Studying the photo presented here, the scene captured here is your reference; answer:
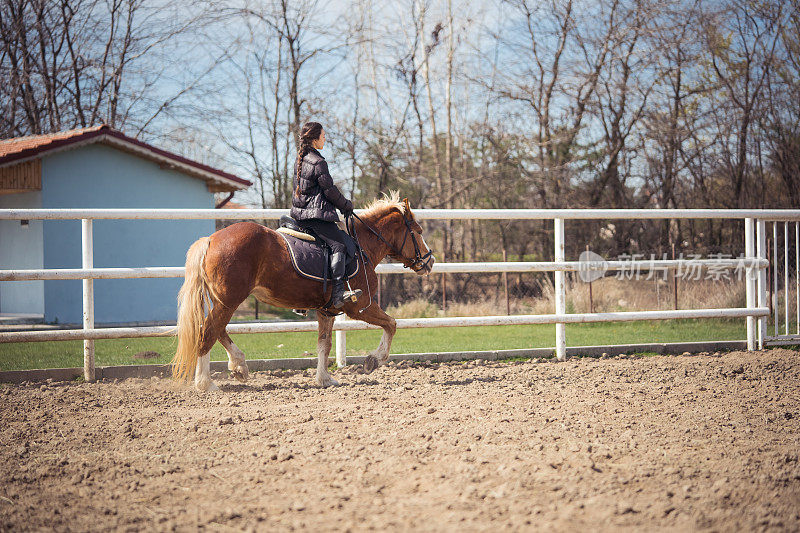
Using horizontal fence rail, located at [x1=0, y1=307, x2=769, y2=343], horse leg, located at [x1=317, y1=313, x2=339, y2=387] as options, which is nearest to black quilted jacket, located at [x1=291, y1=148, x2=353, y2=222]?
horse leg, located at [x1=317, y1=313, x2=339, y2=387]

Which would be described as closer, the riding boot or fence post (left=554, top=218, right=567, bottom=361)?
the riding boot

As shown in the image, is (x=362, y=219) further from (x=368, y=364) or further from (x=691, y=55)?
(x=691, y=55)

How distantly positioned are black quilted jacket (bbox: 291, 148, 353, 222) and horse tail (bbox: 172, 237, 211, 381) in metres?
0.84

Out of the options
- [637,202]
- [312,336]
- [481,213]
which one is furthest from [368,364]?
[637,202]

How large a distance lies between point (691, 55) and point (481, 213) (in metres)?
16.7

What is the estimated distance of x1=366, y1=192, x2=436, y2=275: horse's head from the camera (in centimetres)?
592

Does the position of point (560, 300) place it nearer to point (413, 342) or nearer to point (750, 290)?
point (750, 290)

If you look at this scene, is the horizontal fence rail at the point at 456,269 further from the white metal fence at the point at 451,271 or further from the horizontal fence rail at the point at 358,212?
the horizontal fence rail at the point at 358,212

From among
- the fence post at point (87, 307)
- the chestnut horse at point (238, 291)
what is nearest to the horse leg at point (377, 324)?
the chestnut horse at point (238, 291)

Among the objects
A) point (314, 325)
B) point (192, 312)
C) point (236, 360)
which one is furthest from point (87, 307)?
point (314, 325)

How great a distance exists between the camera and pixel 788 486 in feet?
9.45

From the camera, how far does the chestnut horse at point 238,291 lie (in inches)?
194

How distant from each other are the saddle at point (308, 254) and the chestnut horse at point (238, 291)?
0.19 feet

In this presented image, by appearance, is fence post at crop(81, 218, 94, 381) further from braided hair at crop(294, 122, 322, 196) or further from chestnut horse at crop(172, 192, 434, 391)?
A: braided hair at crop(294, 122, 322, 196)
